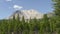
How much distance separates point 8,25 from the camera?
10019 centimetres

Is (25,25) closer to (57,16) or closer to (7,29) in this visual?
(7,29)

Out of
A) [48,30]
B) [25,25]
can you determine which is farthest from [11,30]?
[48,30]

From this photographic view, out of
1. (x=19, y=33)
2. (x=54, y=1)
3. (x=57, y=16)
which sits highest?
(x=54, y=1)

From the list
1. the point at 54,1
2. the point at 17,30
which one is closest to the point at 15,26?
the point at 17,30

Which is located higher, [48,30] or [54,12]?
[54,12]

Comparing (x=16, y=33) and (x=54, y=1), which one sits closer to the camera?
(x=54, y=1)

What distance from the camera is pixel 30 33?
90.2 metres

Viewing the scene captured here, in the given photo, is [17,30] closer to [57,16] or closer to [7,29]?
[7,29]

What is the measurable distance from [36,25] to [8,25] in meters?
15.4

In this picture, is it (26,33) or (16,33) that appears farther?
(16,33)

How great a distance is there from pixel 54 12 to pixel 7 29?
79766 mm

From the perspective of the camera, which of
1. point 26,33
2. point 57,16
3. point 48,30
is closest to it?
point 57,16

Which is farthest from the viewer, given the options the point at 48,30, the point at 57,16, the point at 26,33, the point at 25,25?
the point at 25,25

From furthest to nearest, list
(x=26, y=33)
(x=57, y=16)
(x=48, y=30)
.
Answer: (x=48, y=30), (x=26, y=33), (x=57, y=16)
